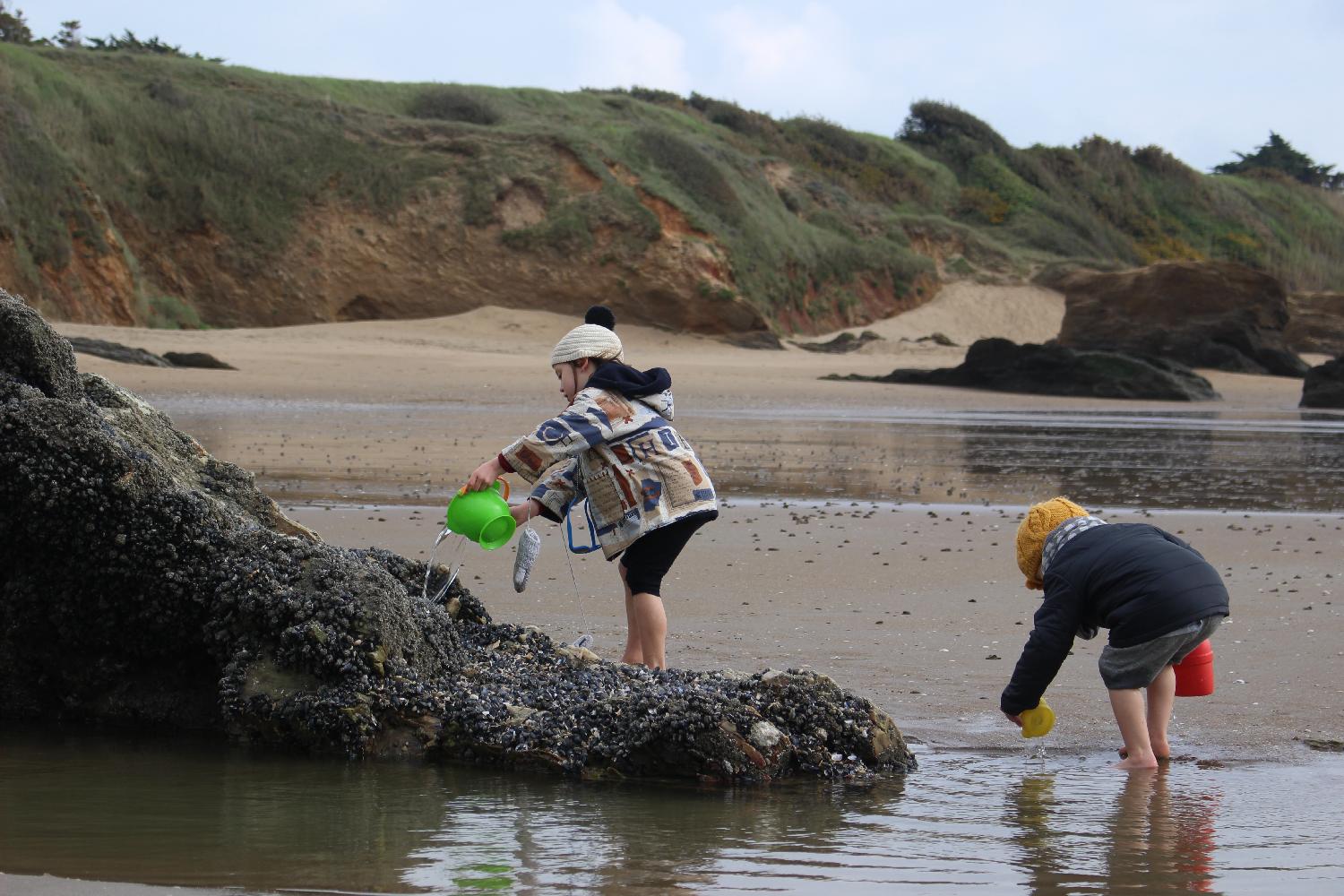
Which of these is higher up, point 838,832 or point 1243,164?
point 1243,164

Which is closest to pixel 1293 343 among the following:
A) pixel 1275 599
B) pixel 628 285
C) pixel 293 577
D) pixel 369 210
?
pixel 628 285

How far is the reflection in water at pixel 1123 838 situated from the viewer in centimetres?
350

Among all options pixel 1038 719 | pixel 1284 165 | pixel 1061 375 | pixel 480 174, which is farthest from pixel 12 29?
pixel 1284 165

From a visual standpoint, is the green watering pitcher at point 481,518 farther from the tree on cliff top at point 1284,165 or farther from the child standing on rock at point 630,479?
the tree on cliff top at point 1284,165

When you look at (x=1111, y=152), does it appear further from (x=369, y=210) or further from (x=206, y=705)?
(x=206, y=705)

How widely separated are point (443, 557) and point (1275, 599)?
4362 millimetres

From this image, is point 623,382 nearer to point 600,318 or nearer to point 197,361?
point 600,318

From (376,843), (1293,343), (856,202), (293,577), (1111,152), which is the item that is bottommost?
(376,843)

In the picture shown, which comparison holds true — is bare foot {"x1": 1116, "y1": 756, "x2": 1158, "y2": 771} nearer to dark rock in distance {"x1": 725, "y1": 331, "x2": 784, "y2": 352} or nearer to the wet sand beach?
the wet sand beach

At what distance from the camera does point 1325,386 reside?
89.7 feet

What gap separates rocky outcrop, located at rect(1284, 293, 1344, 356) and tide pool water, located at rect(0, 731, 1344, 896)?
4074cm

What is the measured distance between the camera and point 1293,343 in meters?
42.4

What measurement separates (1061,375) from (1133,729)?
25.5 metres

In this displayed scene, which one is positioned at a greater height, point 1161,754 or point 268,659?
point 268,659
